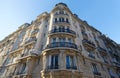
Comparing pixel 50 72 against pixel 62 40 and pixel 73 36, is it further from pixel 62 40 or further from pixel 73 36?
pixel 73 36

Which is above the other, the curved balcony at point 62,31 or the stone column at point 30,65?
the curved balcony at point 62,31

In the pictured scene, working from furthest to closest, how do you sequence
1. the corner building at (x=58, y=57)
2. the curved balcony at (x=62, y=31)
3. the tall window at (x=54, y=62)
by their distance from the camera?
the curved balcony at (x=62, y=31) → the corner building at (x=58, y=57) → the tall window at (x=54, y=62)

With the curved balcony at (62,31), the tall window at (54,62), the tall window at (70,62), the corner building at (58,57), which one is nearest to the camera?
the tall window at (54,62)

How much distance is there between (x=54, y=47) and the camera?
17.3 m

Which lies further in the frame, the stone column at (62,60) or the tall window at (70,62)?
the tall window at (70,62)

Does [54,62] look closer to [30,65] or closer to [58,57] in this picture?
[58,57]

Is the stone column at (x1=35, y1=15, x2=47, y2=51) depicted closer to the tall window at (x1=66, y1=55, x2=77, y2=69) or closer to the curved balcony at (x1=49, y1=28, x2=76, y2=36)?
the curved balcony at (x1=49, y1=28, x2=76, y2=36)

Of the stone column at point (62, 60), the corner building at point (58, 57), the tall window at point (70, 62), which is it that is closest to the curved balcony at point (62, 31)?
the corner building at point (58, 57)

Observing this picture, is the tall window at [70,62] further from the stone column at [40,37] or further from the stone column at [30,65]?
the stone column at [40,37]

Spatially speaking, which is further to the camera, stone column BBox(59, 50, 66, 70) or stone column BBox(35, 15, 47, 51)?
stone column BBox(35, 15, 47, 51)

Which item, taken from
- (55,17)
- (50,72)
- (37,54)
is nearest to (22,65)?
(37,54)

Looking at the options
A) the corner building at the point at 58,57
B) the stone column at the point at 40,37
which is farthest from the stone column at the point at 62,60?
the stone column at the point at 40,37

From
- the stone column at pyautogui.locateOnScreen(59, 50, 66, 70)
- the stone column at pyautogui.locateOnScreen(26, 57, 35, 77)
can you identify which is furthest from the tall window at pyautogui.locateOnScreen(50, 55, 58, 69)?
the stone column at pyautogui.locateOnScreen(26, 57, 35, 77)

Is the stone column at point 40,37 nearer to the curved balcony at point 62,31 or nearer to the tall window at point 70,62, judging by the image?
the curved balcony at point 62,31
